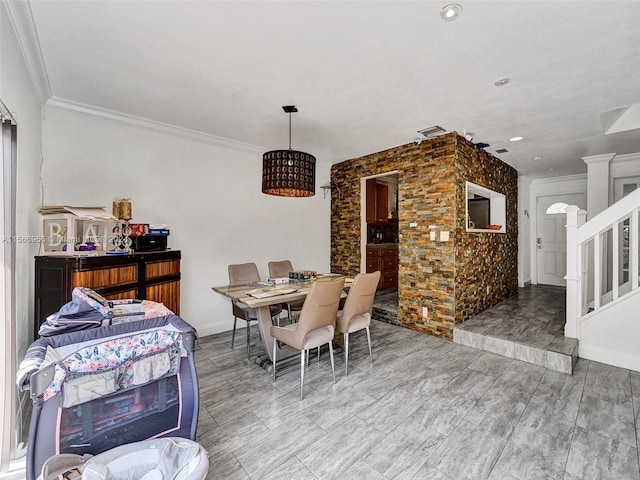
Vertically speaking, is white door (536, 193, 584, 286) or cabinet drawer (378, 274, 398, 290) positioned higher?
white door (536, 193, 584, 286)

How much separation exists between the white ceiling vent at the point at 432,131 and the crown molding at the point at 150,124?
7.54 feet

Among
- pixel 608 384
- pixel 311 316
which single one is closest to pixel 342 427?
pixel 311 316

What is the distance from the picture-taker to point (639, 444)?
5.91 feet

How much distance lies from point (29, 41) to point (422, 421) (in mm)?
3793

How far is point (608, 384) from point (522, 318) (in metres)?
1.42

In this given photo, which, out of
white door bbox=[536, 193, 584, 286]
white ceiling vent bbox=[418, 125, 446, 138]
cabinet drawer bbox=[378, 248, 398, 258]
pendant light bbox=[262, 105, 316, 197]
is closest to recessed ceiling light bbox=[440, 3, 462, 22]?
pendant light bbox=[262, 105, 316, 197]

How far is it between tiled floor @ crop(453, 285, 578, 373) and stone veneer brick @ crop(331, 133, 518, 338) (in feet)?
0.63

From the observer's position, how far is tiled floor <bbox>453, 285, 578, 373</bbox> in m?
2.89

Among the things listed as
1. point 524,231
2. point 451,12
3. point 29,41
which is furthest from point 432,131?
point 524,231

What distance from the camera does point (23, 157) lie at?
6.63 feet

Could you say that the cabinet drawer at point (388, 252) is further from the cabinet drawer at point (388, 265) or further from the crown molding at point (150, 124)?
the crown molding at point (150, 124)

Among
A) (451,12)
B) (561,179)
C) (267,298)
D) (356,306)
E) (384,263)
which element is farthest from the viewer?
(561,179)

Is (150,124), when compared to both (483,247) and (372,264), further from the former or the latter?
(483,247)

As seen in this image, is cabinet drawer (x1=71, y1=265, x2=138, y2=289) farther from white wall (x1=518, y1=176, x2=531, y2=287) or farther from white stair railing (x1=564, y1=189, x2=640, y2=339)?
white wall (x1=518, y1=176, x2=531, y2=287)
